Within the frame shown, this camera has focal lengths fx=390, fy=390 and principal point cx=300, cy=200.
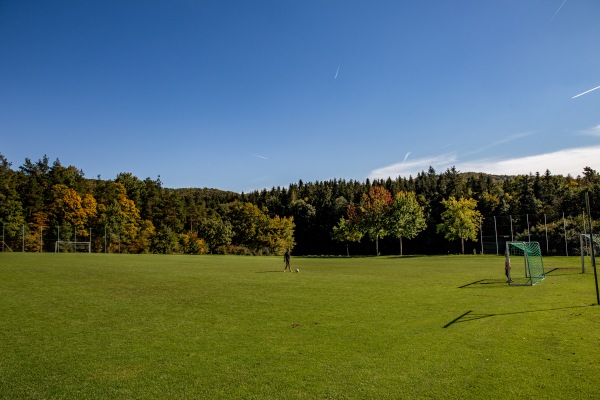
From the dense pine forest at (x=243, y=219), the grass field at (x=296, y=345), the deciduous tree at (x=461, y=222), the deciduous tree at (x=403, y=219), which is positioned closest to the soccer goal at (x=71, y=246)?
the dense pine forest at (x=243, y=219)

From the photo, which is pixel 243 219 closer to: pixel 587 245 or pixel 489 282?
pixel 587 245

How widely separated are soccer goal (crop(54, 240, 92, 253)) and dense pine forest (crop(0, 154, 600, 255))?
9.6 inches

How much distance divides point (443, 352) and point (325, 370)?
11.0 feet

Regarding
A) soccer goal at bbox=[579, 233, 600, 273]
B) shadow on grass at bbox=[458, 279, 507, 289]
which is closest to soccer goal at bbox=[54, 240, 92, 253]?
shadow on grass at bbox=[458, 279, 507, 289]

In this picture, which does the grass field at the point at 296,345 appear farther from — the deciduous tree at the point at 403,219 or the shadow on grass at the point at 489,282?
the deciduous tree at the point at 403,219

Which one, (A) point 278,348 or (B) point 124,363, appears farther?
(A) point 278,348

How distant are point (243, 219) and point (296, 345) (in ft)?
269

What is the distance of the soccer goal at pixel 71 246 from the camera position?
65438mm

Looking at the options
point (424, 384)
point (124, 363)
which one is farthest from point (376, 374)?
point (124, 363)

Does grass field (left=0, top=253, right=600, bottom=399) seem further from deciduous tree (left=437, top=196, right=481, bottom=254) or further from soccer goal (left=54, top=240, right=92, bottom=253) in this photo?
deciduous tree (left=437, top=196, right=481, bottom=254)

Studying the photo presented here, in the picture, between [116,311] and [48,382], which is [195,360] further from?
[116,311]

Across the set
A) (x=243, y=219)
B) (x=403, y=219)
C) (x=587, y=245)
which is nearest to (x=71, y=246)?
(x=243, y=219)

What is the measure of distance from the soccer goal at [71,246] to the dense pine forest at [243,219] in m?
0.24

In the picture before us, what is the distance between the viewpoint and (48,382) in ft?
26.5
